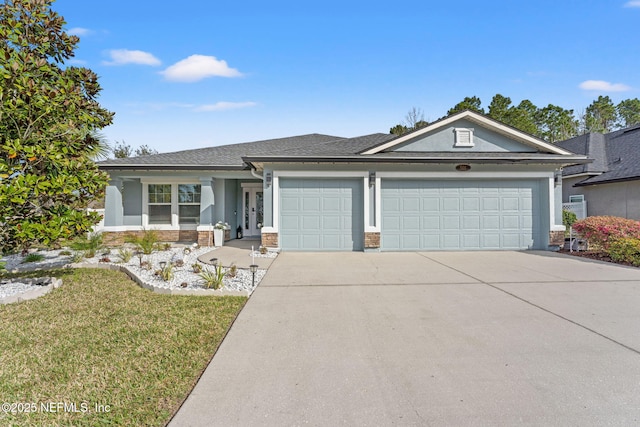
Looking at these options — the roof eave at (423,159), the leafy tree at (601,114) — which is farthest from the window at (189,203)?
the leafy tree at (601,114)

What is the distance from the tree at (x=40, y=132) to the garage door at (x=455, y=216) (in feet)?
26.2

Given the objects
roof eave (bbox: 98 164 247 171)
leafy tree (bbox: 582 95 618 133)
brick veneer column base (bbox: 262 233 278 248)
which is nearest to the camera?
brick veneer column base (bbox: 262 233 278 248)

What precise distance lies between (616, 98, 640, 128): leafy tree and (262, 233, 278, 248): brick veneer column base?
5278 cm

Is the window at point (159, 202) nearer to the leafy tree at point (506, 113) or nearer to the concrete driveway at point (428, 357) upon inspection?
the concrete driveway at point (428, 357)

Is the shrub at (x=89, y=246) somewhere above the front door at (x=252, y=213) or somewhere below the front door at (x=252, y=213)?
below

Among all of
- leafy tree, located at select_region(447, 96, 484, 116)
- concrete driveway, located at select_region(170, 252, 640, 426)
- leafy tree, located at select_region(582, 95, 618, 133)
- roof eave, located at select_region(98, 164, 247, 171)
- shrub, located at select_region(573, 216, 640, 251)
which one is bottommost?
concrete driveway, located at select_region(170, 252, 640, 426)

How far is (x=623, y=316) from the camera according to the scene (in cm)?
419

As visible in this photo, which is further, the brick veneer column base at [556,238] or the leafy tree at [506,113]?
the leafy tree at [506,113]

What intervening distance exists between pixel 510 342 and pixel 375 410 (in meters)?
2.06

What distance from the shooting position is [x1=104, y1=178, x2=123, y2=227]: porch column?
1145 centimetres

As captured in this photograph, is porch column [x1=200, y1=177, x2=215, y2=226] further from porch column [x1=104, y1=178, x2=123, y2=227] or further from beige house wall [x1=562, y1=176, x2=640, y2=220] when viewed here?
beige house wall [x1=562, y1=176, x2=640, y2=220]

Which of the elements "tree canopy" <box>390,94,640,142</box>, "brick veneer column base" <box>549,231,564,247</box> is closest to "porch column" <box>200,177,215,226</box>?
"brick veneer column base" <box>549,231,564,247</box>

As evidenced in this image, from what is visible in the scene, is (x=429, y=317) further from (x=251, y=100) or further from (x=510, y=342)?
(x=251, y=100)

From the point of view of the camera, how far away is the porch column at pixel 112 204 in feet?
37.6
